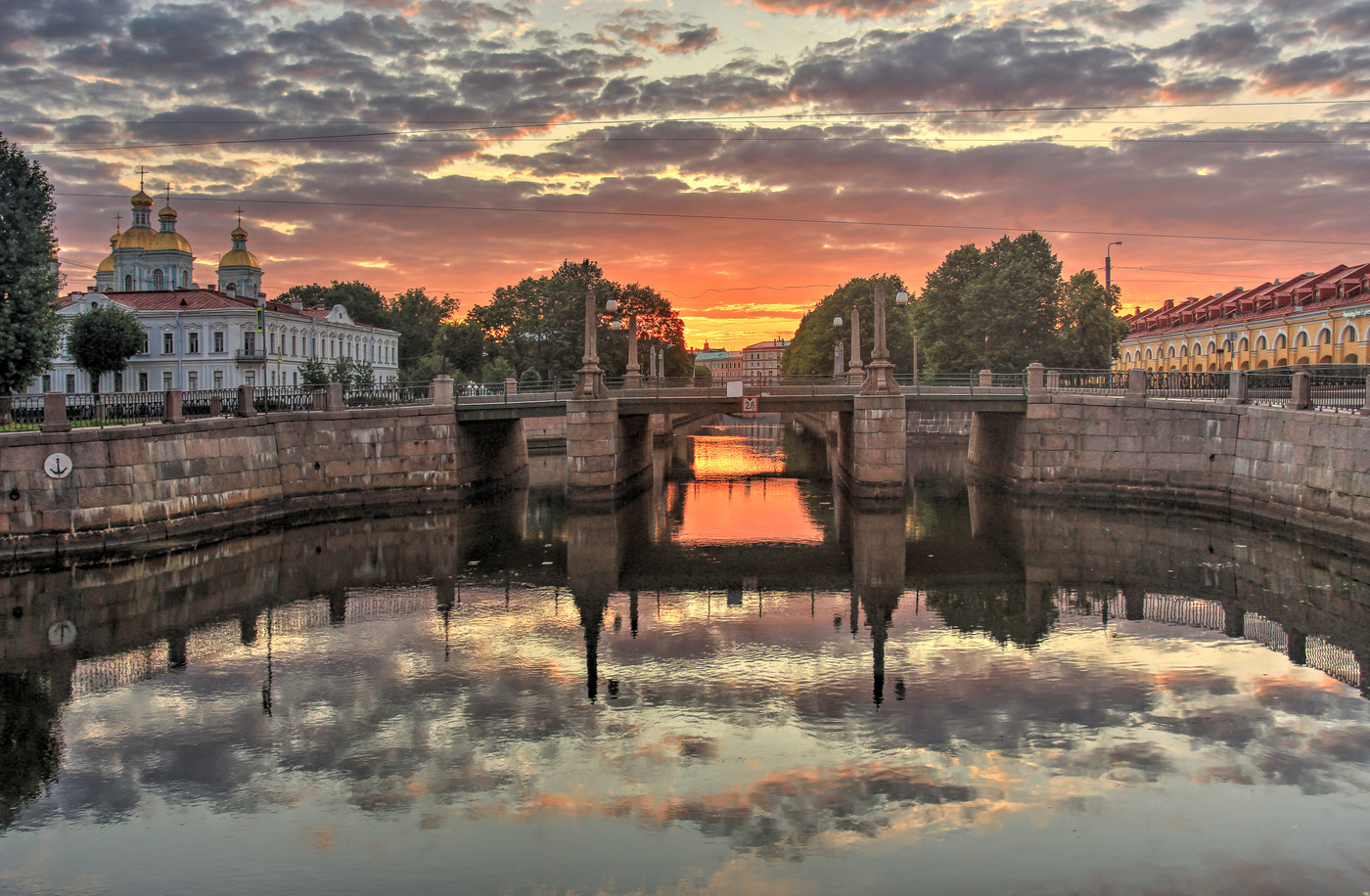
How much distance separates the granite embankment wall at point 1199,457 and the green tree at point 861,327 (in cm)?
4820

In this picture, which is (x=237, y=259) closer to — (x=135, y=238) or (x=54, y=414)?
(x=135, y=238)

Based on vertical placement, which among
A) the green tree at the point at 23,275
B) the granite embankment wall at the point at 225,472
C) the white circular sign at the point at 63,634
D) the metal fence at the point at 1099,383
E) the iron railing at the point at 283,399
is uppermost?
the green tree at the point at 23,275

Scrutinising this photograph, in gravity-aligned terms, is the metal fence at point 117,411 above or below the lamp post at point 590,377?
below

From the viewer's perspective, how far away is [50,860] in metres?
10.2

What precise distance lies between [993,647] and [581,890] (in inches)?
431

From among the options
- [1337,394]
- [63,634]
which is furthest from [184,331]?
[1337,394]

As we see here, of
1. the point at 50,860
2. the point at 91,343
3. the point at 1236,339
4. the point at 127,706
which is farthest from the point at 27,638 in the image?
the point at 1236,339

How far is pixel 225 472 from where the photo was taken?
30.9 metres

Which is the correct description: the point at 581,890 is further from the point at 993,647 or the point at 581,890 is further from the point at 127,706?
the point at 993,647

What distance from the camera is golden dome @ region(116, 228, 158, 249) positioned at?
86.9 meters

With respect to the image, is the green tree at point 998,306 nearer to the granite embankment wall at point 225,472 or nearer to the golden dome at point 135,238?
the granite embankment wall at point 225,472

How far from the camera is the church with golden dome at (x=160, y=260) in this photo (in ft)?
286

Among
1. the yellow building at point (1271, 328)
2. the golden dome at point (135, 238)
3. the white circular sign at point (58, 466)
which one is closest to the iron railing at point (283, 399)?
the white circular sign at point (58, 466)

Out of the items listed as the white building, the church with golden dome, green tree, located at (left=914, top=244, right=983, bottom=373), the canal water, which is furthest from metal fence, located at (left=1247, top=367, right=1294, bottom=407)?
the church with golden dome
